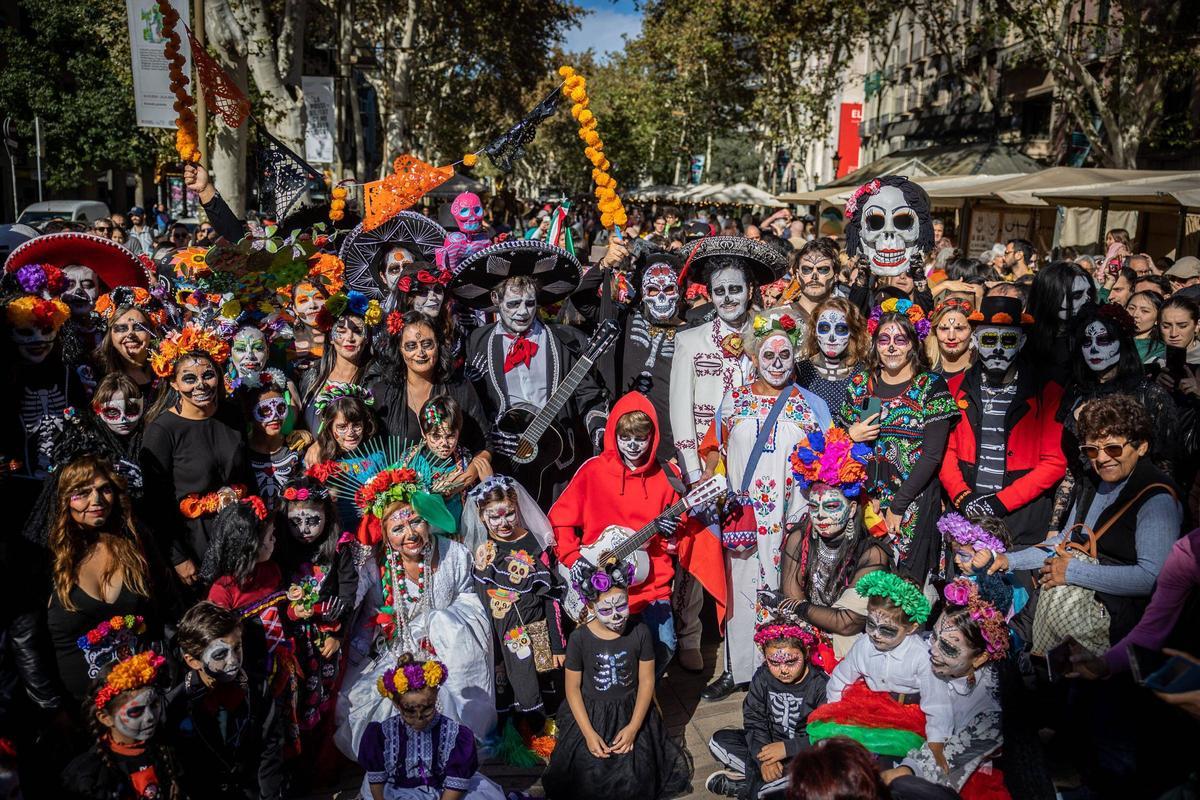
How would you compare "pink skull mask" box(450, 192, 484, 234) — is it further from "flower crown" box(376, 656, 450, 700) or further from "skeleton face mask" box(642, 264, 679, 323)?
"flower crown" box(376, 656, 450, 700)

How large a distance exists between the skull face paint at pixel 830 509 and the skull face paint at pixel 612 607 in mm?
1030

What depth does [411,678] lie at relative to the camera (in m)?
3.56

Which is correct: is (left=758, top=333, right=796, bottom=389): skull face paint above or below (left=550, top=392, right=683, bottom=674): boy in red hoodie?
above

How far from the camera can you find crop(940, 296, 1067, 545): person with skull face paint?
15.7ft

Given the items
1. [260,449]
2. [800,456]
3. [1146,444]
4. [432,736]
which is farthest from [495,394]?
[1146,444]

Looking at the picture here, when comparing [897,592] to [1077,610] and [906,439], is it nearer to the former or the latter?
[1077,610]

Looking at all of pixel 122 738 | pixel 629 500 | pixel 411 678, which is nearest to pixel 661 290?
pixel 629 500

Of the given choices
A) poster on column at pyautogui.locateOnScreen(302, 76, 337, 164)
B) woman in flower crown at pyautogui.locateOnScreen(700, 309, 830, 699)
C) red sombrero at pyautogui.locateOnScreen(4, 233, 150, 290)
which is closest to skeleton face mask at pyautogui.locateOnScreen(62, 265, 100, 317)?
red sombrero at pyautogui.locateOnScreen(4, 233, 150, 290)

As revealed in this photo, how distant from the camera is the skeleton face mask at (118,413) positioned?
4.60 meters

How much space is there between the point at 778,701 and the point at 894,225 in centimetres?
372

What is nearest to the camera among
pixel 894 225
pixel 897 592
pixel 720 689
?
pixel 897 592

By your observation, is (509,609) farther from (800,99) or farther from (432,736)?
(800,99)

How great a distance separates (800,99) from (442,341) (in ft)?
76.8

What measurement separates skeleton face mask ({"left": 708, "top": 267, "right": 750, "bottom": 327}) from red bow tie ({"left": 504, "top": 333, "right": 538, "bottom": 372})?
1249 millimetres
